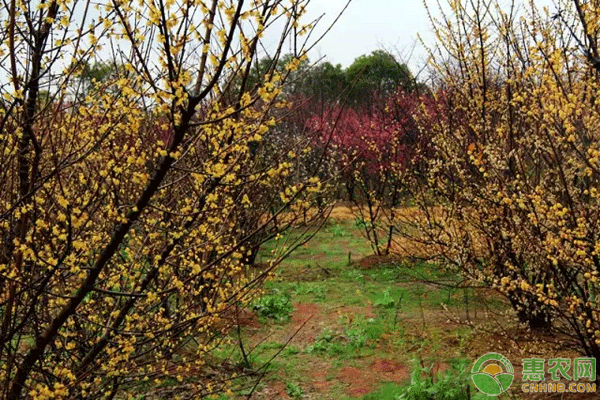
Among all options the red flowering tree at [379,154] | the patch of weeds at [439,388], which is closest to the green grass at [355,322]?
the patch of weeds at [439,388]

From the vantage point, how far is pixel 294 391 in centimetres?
591

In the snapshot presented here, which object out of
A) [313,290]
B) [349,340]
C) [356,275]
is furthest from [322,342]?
[356,275]

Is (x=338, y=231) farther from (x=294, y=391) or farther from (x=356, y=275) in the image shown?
(x=294, y=391)

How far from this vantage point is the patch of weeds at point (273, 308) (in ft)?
29.2

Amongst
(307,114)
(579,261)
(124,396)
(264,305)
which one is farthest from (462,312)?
(307,114)

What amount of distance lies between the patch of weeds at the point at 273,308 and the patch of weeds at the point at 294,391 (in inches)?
107

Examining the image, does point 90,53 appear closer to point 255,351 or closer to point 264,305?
point 255,351

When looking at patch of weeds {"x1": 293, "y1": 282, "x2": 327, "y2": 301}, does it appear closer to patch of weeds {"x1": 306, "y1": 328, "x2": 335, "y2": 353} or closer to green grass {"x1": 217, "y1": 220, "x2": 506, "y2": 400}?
green grass {"x1": 217, "y1": 220, "x2": 506, "y2": 400}

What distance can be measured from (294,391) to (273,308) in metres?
3.23

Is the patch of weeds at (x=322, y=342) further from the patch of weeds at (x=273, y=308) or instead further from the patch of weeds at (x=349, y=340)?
the patch of weeds at (x=273, y=308)

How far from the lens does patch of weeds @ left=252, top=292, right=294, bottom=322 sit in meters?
8.90

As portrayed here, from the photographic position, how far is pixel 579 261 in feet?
13.7

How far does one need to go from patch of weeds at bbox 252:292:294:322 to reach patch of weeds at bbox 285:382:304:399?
2.72 metres

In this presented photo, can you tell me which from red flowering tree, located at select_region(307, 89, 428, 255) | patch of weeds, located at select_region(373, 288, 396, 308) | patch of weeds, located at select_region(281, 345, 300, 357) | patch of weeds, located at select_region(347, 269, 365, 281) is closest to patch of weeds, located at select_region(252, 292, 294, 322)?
patch of weeds, located at select_region(281, 345, 300, 357)
